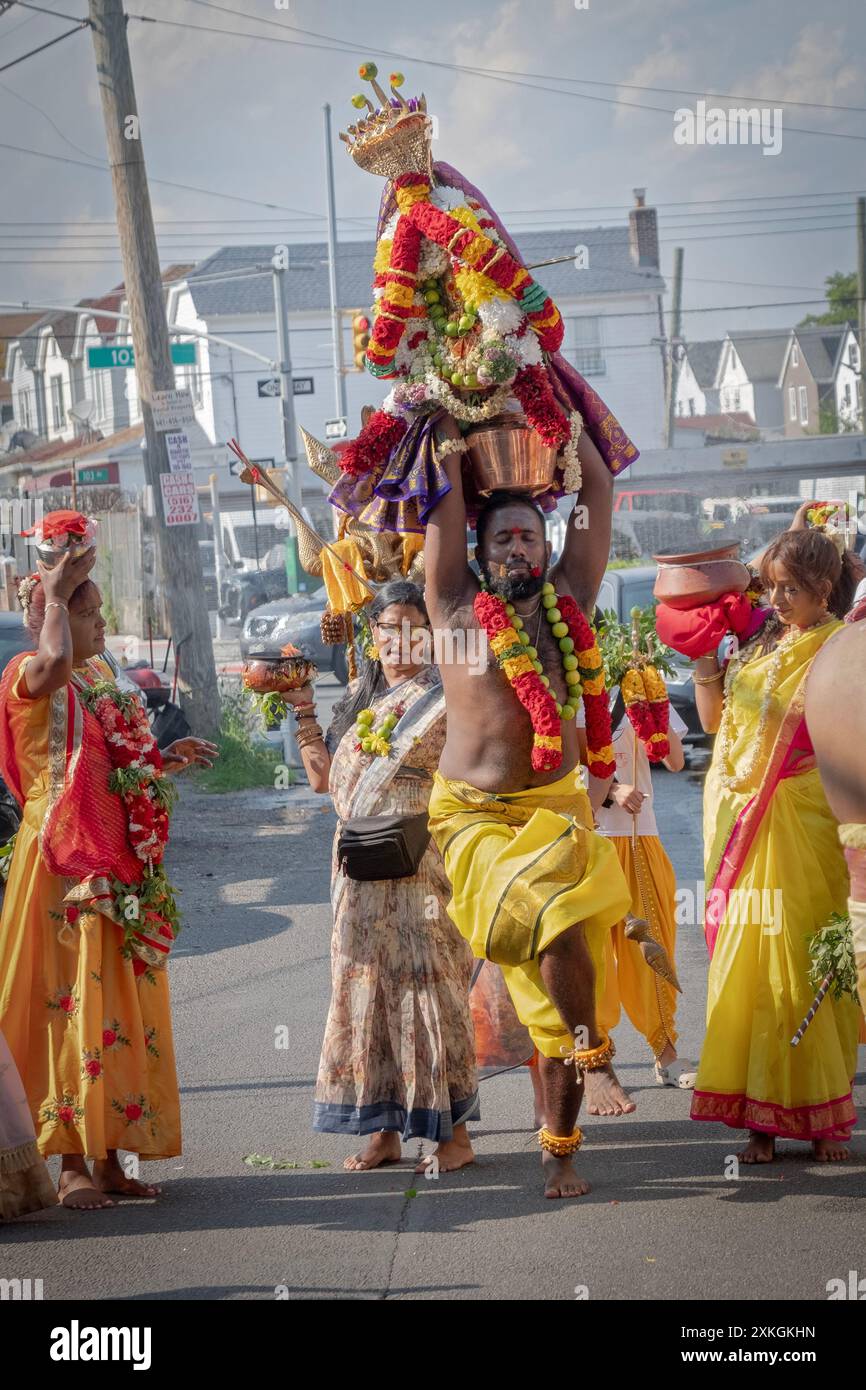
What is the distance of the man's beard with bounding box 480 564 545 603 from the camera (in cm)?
496

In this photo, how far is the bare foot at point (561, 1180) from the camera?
4.91 metres

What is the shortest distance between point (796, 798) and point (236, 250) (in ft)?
169

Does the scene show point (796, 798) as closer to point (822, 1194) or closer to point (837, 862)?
point (837, 862)

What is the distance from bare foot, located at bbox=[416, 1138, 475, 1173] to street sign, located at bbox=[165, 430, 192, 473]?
958 cm

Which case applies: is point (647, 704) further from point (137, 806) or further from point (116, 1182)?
point (116, 1182)

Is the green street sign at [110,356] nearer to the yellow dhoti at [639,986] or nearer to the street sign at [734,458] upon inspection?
the yellow dhoti at [639,986]

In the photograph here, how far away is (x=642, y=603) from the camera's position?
1581cm

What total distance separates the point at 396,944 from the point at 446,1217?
0.97 m

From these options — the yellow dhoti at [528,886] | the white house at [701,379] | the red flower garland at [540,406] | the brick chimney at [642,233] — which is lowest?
the yellow dhoti at [528,886]

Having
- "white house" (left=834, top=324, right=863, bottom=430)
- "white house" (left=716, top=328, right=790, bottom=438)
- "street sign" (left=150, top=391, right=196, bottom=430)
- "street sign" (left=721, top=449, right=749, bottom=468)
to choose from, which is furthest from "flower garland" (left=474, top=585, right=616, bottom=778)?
"white house" (left=716, top=328, right=790, bottom=438)

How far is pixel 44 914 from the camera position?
5180 millimetres

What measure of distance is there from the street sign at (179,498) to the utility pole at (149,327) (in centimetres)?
9

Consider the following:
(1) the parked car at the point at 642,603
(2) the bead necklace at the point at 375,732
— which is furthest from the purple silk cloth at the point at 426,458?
(1) the parked car at the point at 642,603

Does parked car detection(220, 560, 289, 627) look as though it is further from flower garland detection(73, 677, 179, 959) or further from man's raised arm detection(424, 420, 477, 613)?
man's raised arm detection(424, 420, 477, 613)
